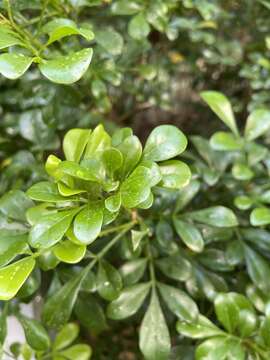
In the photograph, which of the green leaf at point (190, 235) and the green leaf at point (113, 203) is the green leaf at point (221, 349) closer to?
the green leaf at point (190, 235)

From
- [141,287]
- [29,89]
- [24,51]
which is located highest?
[24,51]

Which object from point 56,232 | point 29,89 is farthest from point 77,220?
point 29,89

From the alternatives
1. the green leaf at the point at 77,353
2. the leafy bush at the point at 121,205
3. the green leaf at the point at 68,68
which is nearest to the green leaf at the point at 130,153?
the leafy bush at the point at 121,205

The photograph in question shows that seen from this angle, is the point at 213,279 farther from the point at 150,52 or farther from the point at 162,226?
the point at 150,52

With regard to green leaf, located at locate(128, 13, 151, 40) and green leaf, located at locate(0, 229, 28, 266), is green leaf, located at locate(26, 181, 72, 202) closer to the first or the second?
green leaf, located at locate(0, 229, 28, 266)

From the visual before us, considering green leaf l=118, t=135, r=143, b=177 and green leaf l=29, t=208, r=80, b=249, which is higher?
Result: green leaf l=118, t=135, r=143, b=177

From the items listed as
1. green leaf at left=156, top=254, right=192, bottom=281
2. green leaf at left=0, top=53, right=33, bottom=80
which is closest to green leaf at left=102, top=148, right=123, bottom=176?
green leaf at left=0, top=53, right=33, bottom=80
